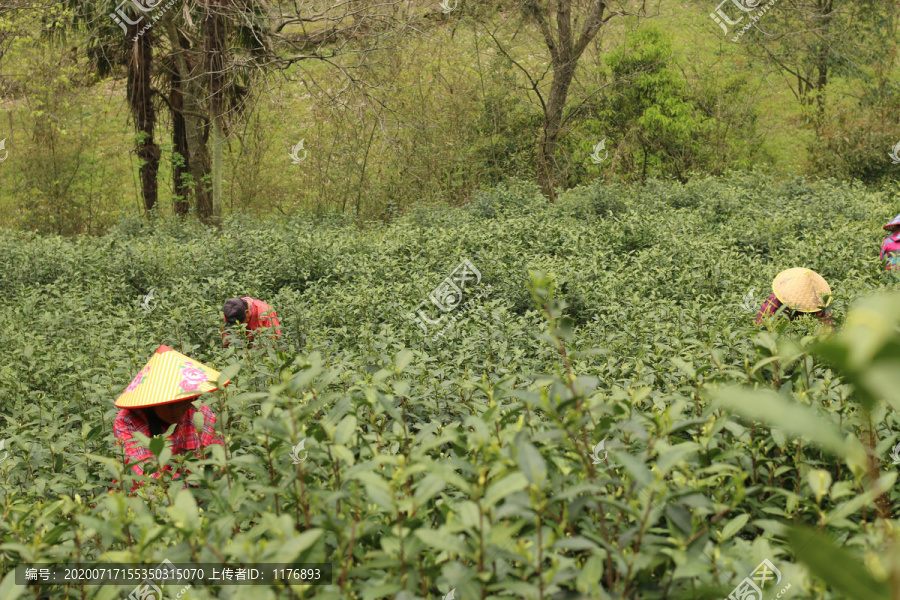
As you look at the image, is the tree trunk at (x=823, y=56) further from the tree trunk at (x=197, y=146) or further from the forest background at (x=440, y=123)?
the tree trunk at (x=197, y=146)

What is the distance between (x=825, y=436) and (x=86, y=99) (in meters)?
15.8

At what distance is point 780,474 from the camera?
5.68 ft

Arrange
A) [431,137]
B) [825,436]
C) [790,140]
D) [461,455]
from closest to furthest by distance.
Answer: [825,436] → [461,455] → [431,137] → [790,140]

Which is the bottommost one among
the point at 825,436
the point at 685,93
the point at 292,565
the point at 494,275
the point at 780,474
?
the point at 494,275

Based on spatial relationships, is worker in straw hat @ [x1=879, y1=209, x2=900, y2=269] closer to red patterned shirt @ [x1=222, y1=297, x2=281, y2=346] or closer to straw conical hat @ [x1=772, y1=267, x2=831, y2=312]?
straw conical hat @ [x1=772, y1=267, x2=831, y2=312]

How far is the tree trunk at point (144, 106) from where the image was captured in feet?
36.0

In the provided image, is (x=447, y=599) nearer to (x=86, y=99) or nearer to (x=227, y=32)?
(x=227, y=32)

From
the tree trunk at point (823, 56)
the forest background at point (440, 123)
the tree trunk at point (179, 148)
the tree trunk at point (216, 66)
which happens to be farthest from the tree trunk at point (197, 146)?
the tree trunk at point (823, 56)

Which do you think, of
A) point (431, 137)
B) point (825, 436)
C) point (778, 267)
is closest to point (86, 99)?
point (431, 137)

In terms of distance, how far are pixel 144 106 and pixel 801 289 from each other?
11006 mm

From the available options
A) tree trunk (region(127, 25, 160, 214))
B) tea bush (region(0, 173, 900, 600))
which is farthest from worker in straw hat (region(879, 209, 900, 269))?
tree trunk (region(127, 25, 160, 214))

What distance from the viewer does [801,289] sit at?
4.20 metres

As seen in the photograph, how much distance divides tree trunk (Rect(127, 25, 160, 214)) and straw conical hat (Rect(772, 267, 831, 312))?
978cm

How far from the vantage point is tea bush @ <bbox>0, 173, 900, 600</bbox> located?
1.15 meters
